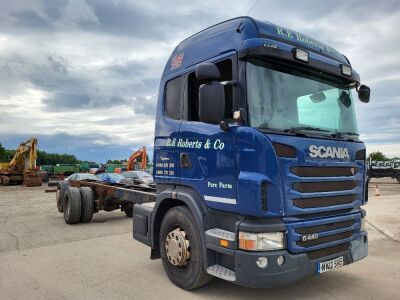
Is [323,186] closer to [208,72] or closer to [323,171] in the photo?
[323,171]

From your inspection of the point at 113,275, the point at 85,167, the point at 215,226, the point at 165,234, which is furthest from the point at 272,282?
the point at 85,167

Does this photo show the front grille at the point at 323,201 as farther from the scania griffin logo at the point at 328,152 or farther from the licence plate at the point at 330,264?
the licence plate at the point at 330,264

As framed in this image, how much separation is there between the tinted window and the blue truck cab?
3 cm

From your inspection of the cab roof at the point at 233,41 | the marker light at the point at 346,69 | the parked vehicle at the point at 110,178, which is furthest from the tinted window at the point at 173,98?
the parked vehicle at the point at 110,178

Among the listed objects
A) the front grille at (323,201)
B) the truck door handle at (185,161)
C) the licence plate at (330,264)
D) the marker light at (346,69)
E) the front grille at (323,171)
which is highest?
the marker light at (346,69)

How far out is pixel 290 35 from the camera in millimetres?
4559

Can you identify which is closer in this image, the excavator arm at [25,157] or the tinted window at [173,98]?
the tinted window at [173,98]

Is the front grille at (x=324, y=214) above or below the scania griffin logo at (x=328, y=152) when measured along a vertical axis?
below

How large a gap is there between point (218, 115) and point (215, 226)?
128 cm

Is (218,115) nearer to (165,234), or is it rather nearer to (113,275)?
(165,234)

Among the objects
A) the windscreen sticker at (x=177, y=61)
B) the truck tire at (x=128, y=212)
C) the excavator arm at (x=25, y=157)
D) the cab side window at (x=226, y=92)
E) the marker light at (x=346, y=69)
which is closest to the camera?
the cab side window at (x=226, y=92)

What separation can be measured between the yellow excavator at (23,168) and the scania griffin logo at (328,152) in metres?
28.4

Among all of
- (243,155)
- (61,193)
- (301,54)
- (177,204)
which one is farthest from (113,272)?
(61,193)

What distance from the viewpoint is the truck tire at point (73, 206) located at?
9.88 meters
